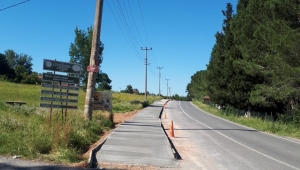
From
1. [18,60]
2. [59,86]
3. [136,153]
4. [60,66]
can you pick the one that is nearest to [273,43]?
[60,66]

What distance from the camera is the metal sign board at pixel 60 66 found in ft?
43.5

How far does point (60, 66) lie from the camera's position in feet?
44.5

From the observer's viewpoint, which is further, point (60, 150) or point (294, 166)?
point (294, 166)

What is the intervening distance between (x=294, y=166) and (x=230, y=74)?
2823 cm

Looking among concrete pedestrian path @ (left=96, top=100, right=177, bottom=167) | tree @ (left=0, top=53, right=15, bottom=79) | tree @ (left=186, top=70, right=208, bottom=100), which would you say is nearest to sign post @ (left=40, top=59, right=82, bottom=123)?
concrete pedestrian path @ (left=96, top=100, right=177, bottom=167)

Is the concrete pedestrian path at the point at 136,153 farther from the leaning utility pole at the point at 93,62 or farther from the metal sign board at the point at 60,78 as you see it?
the leaning utility pole at the point at 93,62

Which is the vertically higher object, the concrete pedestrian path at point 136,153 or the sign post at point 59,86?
the sign post at point 59,86

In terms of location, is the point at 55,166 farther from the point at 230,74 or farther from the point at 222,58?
the point at 222,58

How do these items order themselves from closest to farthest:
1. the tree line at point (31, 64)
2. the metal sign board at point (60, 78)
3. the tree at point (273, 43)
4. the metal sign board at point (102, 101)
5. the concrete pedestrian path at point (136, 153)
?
the concrete pedestrian path at point (136, 153), the metal sign board at point (60, 78), the tree at point (273, 43), the metal sign board at point (102, 101), the tree line at point (31, 64)

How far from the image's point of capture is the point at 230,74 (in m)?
37.2

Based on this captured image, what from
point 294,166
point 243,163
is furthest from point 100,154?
point 294,166

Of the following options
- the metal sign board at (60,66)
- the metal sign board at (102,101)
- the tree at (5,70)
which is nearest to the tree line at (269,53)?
the metal sign board at (102,101)

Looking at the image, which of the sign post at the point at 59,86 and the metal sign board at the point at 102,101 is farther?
the metal sign board at the point at 102,101

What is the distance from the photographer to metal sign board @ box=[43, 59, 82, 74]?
13.3m
